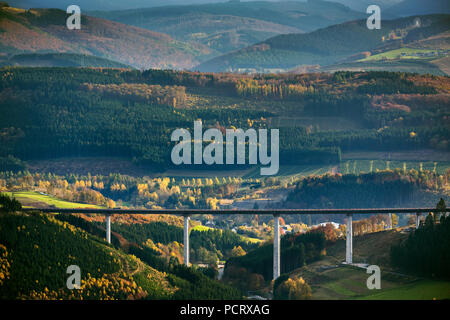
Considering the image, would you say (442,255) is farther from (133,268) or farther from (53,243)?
(53,243)

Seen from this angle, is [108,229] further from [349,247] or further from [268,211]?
[349,247]

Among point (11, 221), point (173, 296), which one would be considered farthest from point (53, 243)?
point (173, 296)

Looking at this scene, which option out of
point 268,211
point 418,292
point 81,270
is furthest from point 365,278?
point 81,270

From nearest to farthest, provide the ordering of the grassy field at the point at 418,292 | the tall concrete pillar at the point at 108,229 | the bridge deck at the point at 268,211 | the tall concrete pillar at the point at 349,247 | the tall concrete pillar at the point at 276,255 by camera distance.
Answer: the grassy field at the point at 418,292
the tall concrete pillar at the point at 349,247
the tall concrete pillar at the point at 276,255
the bridge deck at the point at 268,211
the tall concrete pillar at the point at 108,229

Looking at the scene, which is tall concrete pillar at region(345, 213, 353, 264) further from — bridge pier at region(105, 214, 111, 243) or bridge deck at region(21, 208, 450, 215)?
bridge pier at region(105, 214, 111, 243)

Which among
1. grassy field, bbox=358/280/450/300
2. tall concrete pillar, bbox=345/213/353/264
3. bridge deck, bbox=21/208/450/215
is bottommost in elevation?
grassy field, bbox=358/280/450/300

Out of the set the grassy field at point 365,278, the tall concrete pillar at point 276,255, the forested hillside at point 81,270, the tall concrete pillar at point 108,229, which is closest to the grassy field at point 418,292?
the grassy field at point 365,278

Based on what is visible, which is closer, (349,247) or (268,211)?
(349,247)

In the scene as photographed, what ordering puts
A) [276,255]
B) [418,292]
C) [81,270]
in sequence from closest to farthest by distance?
[418,292] → [81,270] → [276,255]

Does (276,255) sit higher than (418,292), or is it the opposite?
(276,255)

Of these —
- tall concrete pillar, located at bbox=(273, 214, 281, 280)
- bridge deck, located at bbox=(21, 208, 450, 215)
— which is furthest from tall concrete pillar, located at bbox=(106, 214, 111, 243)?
tall concrete pillar, located at bbox=(273, 214, 281, 280)

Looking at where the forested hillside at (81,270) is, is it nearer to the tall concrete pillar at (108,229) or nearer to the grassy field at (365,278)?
the tall concrete pillar at (108,229)
